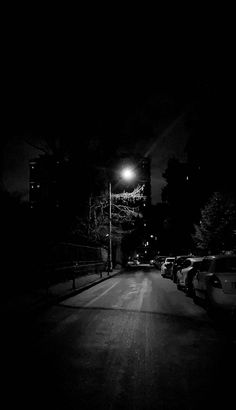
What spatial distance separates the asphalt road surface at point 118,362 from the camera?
436 centimetres

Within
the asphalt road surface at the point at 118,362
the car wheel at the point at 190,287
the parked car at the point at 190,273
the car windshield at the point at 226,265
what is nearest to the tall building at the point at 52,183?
the parked car at the point at 190,273

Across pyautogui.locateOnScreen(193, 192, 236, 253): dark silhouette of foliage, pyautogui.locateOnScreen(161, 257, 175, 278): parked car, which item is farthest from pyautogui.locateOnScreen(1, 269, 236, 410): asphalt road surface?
pyautogui.locateOnScreen(193, 192, 236, 253): dark silhouette of foliage

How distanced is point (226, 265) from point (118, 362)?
514cm

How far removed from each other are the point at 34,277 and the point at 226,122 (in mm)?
18019

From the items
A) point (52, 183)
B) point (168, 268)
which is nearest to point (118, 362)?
point (168, 268)

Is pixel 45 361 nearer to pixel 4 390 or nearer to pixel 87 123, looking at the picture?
pixel 4 390

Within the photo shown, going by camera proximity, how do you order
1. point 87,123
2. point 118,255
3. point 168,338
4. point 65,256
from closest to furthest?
point 168,338, point 65,256, point 87,123, point 118,255

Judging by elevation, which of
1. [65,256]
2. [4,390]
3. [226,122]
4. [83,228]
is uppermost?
[226,122]

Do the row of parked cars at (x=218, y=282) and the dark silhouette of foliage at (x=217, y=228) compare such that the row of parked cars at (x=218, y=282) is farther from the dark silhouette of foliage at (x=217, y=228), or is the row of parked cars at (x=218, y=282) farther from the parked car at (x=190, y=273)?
the dark silhouette of foliage at (x=217, y=228)

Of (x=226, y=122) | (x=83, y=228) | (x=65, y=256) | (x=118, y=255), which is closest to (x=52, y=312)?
(x=65, y=256)

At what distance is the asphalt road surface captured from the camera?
4.36m

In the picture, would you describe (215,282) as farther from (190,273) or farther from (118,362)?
(190,273)

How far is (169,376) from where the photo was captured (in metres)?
5.12

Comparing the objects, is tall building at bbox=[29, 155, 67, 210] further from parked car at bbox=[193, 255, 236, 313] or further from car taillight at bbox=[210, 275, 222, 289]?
car taillight at bbox=[210, 275, 222, 289]
